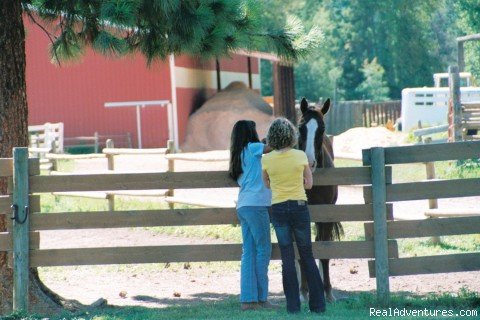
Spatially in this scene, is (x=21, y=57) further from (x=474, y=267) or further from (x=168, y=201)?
(x=168, y=201)

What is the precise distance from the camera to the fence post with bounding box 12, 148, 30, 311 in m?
8.48

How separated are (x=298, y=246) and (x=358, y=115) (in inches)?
1463

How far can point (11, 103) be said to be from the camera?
927 centimetres

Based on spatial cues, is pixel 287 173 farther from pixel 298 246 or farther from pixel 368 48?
pixel 368 48

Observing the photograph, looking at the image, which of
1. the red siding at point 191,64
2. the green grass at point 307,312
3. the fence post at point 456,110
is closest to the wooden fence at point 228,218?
the green grass at point 307,312

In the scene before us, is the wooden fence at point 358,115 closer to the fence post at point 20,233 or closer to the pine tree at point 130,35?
the pine tree at point 130,35

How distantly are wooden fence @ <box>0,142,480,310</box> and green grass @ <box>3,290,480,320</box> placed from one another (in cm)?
24

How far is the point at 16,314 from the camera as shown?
811cm

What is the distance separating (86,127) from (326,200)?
77.0 ft

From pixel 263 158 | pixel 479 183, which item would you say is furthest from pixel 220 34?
pixel 479 183

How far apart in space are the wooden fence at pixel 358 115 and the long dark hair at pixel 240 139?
36407 mm

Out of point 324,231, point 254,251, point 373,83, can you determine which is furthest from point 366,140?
point 373,83

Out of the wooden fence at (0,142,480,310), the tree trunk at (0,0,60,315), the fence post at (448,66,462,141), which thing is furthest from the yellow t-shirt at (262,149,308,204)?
the fence post at (448,66,462,141)

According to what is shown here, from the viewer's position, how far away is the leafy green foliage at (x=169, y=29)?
28.8 feet
